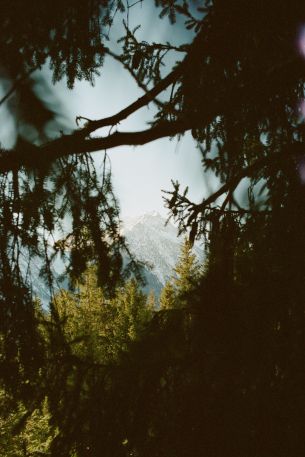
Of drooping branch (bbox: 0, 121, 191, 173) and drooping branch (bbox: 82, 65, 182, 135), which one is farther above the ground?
drooping branch (bbox: 82, 65, 182, 135)

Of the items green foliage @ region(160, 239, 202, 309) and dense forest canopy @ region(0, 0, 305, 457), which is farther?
green foliage @ region(160, 239, 202, 309)

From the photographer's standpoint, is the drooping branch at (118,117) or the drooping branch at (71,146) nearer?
the drooping branch at (71,146)

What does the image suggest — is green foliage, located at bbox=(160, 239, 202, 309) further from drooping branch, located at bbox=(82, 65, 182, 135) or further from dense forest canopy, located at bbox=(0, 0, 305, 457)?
drooping branch, located at bbox=(82, 65, 182, 135)

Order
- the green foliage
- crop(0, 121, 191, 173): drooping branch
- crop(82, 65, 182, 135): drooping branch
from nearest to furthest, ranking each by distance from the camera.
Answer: crop(0, 121, 191, 173): drooping branch
crop(82, 65, 182, 135): drooping branch
the green foliage

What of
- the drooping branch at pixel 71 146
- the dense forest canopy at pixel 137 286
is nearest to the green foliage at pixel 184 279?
the dense forest canopy at pixel 137 286

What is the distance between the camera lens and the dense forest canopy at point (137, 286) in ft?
5.62

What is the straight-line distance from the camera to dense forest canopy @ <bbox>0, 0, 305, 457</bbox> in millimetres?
1714

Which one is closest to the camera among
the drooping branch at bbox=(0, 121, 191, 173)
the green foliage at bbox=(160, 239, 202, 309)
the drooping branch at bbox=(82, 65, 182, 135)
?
the drooping branch at bbox=(0, 121, 191, 173)

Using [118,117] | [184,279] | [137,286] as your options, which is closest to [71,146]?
[118,117]

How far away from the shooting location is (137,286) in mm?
2316

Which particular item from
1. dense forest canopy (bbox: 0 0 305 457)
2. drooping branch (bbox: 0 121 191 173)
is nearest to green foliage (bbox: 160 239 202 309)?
dense forest canopy (bbox: 0 0 305 457)

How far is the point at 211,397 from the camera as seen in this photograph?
1749mm

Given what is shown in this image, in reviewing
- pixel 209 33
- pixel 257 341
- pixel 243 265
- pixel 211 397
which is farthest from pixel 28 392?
pixel 209 33

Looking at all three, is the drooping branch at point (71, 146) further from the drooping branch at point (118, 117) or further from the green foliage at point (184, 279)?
the green foliage at point (184, 279)
